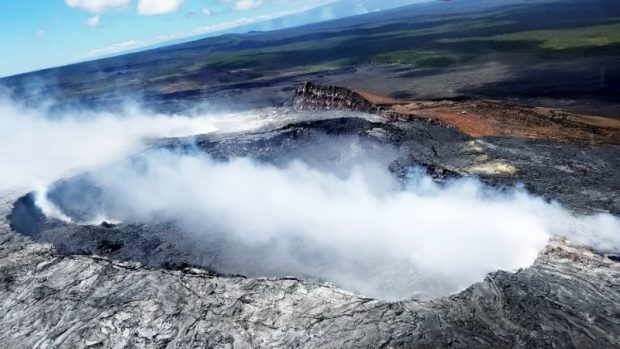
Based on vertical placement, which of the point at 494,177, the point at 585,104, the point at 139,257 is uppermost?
the point at 139,257

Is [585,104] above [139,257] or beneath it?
beneath

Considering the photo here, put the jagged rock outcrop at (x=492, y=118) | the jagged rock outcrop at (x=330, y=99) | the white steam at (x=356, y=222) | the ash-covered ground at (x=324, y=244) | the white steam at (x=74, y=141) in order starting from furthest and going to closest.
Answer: the jagged rock outcrop at (x=330, y=99) < the white steam at (x=74, y=141) < the jagged rock outcrop at (x=492, y=118) < the white steam at (x=356, y=222) < the ash-covered ground at (x=324, y=244)

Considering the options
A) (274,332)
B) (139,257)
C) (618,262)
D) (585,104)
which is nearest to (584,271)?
(618,262)

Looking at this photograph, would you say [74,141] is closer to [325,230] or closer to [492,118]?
[325,230]

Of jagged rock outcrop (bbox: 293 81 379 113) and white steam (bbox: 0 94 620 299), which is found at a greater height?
jagged rock outcrop (bbox: 293 81 379 113)

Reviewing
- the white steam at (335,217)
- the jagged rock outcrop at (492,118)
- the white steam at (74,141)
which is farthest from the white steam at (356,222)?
the jagged rock outcrop at (492,118)

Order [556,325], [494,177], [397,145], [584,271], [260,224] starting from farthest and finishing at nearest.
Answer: [397,145], [494,177], [260,224], [584,271], [556,325]

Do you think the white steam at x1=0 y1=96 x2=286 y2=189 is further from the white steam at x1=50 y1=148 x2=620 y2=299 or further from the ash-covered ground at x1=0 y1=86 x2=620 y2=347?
the white steam at x1=50 y1=148 x2=620 y2=299

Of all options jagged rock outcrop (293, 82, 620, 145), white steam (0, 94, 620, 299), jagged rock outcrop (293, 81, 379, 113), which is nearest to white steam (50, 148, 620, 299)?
white steam (0, 94, 620, 299)

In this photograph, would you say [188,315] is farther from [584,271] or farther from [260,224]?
[584,271]

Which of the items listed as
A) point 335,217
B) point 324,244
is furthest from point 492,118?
point 324,244

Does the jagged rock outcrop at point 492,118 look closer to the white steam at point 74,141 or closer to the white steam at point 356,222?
the white steam at point 74,141
